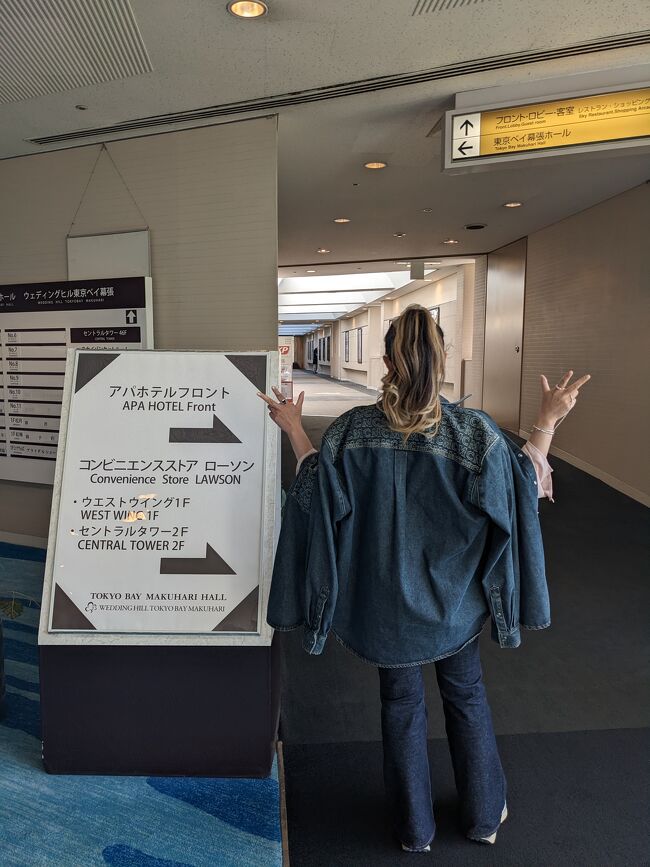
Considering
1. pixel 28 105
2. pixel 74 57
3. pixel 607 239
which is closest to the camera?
pixel 74 57

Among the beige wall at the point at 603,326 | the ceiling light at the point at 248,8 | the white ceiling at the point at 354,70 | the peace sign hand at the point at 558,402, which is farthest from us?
the beige wall at the point at 603,326

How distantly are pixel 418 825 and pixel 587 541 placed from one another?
346cm

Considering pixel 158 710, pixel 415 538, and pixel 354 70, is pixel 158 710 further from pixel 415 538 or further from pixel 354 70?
pixel 354 70

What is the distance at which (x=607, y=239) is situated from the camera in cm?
628

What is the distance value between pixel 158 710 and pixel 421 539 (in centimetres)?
112

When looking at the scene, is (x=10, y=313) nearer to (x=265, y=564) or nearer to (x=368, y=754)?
(x=265, y=564)

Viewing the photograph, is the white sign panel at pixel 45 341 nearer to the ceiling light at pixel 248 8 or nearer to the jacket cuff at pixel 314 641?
the ceiling light at pixel 248 8

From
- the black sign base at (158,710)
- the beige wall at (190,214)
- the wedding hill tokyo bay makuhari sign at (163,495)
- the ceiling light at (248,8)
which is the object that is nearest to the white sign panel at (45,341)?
the beige wall at (190,214)

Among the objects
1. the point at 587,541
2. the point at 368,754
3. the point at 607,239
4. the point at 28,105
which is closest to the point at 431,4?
the point at 28,105

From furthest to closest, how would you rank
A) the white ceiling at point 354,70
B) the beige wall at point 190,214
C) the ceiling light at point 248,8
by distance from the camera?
the beige wall at point 190,214, the white ceiling at point 354,70, the ceiling light at point 248,8

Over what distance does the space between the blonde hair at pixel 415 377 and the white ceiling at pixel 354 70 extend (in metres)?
1.90

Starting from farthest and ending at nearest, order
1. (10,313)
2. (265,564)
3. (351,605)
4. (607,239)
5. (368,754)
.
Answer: (607,239) < (10,313) < (368,754) < (265,564) < (351,605)

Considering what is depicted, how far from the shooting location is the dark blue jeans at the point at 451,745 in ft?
5.48

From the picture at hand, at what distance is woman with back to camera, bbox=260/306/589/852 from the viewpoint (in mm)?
1521
